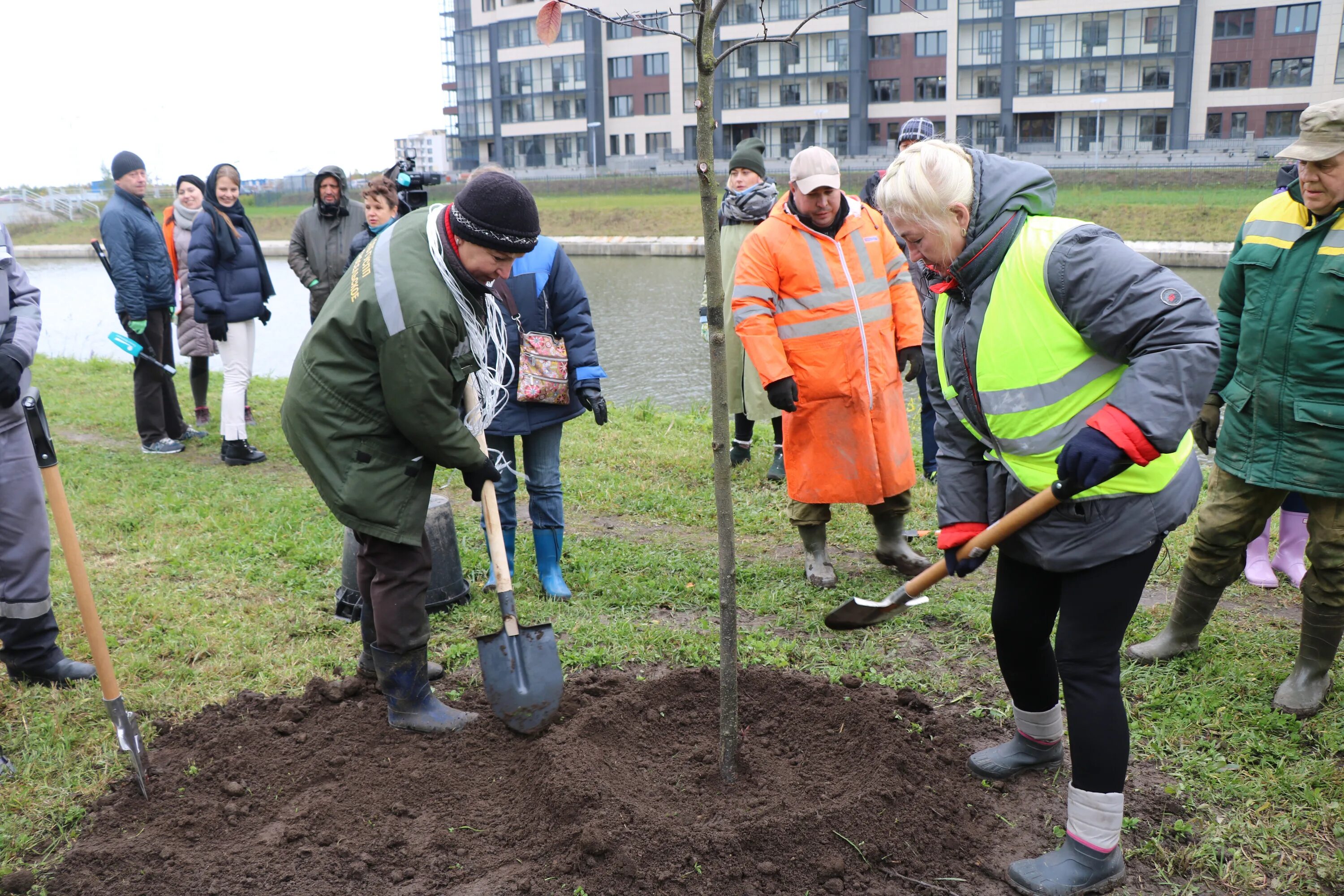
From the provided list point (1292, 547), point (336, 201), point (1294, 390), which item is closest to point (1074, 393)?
point (1294, 390)

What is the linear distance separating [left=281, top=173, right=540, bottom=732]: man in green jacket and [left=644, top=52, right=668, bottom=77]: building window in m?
58.4

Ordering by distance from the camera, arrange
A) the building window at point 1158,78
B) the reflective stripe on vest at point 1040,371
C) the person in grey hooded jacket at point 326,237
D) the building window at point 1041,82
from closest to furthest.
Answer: the reflective stripe on vest at point 1040,371 → the person in grey hooded jacket at point 326,237 → the building window at point 1158,78 → the building window at point 1041,82

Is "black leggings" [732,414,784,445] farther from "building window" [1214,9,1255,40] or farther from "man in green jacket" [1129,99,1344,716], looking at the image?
"building window" [1214,9,1255,40]

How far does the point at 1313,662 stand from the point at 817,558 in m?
2.17

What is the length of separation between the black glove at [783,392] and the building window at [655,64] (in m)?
57.3

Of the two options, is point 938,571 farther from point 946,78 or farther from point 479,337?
point 946,78

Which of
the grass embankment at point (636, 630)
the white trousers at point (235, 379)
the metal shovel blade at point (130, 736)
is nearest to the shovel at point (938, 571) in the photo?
the grass embankment at point (636, 630)

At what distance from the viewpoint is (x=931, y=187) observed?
8.27ft

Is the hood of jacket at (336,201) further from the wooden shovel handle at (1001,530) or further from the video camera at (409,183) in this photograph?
the wooden shovel handle at (1001,530)

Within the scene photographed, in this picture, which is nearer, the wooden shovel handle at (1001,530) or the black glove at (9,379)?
the wooden shovel handle at (1001,530)

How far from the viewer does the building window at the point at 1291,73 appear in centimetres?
4559

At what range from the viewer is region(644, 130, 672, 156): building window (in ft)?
192

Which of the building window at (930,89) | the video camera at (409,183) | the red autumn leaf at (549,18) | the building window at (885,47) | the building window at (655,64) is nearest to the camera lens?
the red autumn leaf at (549,18)

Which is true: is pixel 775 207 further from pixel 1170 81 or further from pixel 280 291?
pixel 1170 81
